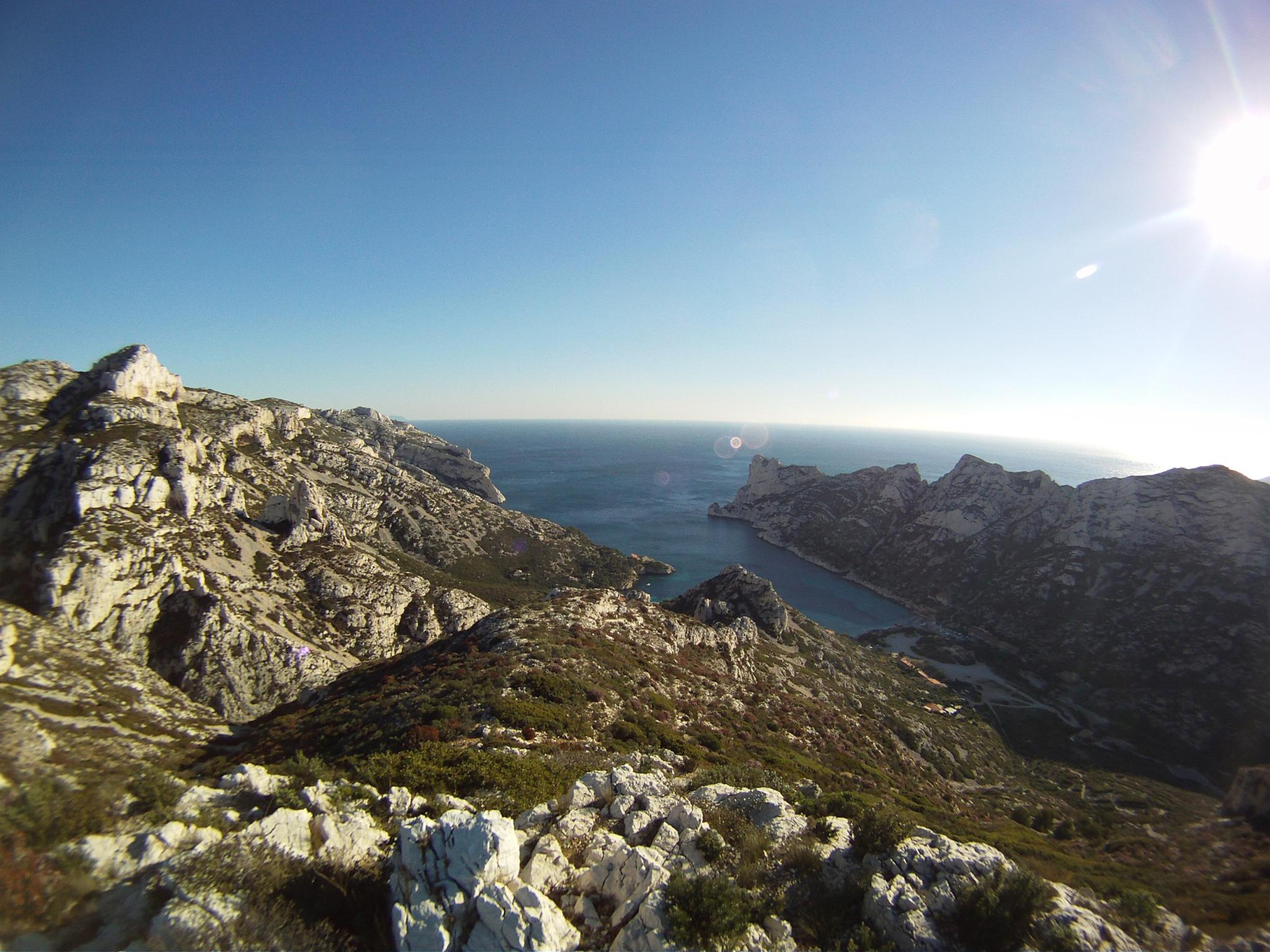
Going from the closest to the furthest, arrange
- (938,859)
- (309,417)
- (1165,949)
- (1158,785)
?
(1165,949) → (938,859) → (1158,785) → (309,417)

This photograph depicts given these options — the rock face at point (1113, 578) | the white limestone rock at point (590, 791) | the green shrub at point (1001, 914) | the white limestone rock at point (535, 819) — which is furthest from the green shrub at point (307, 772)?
the rock face at point (1113, 578)

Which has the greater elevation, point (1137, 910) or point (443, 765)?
point (1137, 910)

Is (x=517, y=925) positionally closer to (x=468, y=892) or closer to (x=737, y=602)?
(x=468, y=892)

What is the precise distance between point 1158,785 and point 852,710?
132 ft

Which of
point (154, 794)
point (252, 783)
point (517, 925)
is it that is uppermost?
point (517, 925)

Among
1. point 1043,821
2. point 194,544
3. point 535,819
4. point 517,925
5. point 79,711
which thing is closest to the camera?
point 517,925

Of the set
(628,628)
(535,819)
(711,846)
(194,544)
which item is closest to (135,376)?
(194,544)

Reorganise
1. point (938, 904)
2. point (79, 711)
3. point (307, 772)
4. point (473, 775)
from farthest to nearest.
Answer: point (79, 711), point (473, 775), point (307, 772), point (938, 904)

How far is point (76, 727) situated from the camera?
867 inches

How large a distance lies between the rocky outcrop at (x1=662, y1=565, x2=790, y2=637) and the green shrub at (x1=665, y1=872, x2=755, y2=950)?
183 ft

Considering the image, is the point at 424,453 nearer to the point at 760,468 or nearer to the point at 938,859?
the point at 760,468

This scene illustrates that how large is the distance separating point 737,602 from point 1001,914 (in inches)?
2598

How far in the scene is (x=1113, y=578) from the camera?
9238cm

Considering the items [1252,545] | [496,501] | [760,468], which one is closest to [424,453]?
[496,501]
